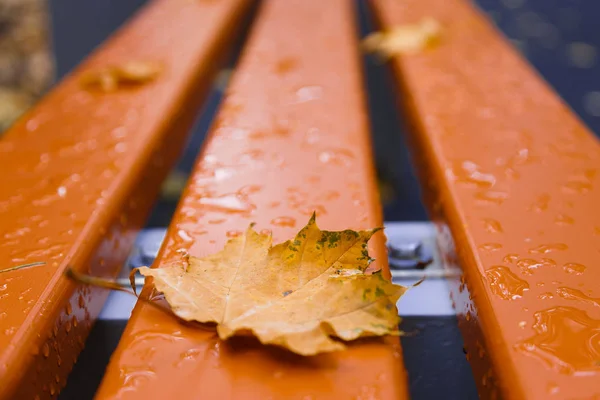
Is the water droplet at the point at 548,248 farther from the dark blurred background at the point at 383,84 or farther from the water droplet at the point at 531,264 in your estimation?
the dark blurred background at the point at 383,84

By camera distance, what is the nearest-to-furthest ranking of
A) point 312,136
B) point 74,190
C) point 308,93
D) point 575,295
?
point 575,295
point 74,190
point 312,136
point 308,93

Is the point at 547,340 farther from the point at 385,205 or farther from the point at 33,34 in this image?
the point at 33,34

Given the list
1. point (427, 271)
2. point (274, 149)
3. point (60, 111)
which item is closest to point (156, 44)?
point (60, 111)

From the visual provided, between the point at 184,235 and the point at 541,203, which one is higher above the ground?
the point at 184,235

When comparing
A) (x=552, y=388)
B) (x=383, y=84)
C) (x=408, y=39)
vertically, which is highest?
(x=552, y=388)

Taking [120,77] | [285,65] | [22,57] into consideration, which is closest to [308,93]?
[285,65]

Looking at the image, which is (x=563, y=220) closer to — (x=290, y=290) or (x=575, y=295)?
(x=575, y=295)

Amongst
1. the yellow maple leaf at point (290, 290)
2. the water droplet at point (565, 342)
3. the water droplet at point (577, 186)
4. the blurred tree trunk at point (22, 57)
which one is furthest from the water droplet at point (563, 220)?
the blurred tree trunk at point (22, 57)
